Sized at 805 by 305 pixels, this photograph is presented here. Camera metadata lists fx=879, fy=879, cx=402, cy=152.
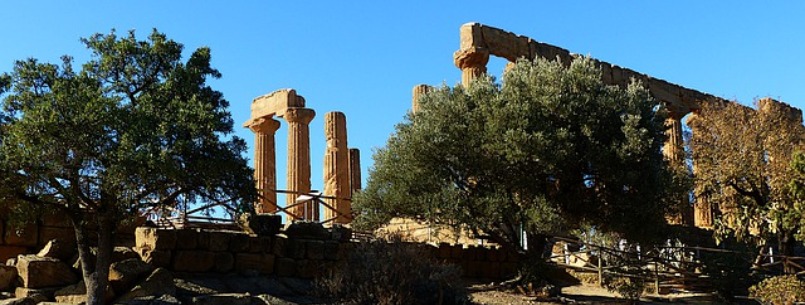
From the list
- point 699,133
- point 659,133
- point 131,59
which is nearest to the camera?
point 131,59

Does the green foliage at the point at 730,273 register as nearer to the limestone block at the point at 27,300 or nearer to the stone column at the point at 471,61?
the stone column at the point at 471,61

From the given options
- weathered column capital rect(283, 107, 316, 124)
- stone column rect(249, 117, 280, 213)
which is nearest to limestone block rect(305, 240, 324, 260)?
weathered column capital rect(283, 107, 316, 124)

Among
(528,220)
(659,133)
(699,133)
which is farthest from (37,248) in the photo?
(699,133)

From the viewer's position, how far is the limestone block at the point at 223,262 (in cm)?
1547

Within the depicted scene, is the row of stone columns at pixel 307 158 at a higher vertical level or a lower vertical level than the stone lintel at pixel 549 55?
lower

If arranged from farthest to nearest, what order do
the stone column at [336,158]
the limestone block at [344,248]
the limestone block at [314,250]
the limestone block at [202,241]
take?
the stone column at [336,158] < the limestone block at [344,248] < the limestone block at [314,250] < the limestone block at [202,241]

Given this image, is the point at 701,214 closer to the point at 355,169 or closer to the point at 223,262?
the point at 355,169

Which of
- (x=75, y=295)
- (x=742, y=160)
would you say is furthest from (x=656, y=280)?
(x=75, y=295)

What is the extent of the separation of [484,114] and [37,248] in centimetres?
897

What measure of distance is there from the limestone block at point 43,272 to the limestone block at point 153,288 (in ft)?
3.62

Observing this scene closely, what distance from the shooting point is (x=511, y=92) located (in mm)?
18453

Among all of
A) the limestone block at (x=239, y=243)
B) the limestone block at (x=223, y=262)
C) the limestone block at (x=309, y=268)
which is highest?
the limestone block at (x=239, y=243)

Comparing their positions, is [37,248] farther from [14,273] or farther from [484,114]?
[484,114]

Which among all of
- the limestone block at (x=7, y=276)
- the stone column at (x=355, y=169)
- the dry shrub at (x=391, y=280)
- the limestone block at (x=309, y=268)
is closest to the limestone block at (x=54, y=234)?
the limestone block at (x=7, y=276)
